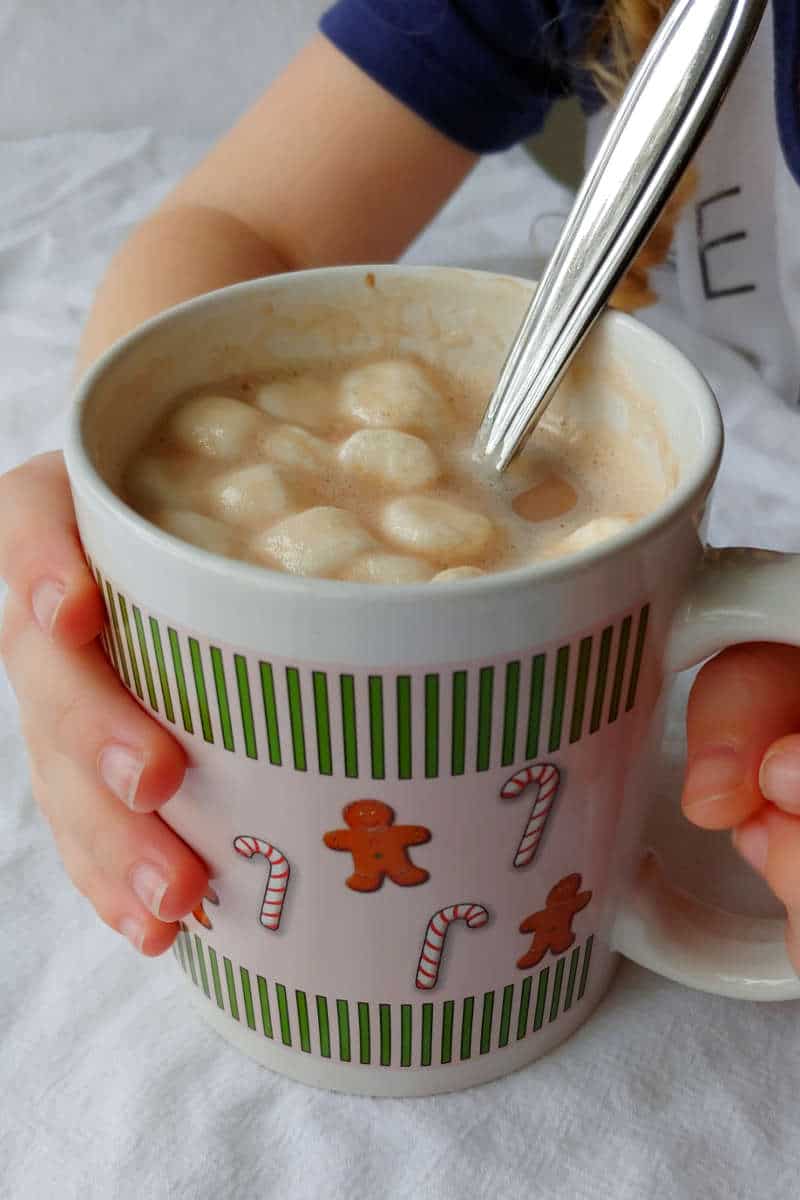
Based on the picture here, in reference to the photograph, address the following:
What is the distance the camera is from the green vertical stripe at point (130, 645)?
0.30 meters

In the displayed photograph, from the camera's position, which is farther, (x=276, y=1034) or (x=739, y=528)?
(x=739, y=528)

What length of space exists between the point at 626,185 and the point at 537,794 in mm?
168

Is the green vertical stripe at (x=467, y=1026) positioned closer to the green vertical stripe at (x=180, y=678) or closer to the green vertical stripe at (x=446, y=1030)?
the green vertical stripe at (x=446, y=1030)

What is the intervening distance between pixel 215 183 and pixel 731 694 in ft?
1.62

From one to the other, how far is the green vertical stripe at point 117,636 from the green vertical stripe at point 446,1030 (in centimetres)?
12

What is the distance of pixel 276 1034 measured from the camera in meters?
0.36

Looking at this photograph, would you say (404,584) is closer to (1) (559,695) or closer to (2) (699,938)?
(1) (559,695)

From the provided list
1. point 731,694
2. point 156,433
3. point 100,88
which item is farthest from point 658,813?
point 100,88

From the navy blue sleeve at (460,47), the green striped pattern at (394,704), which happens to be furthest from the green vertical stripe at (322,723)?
the navy blue sleeve at (460,47)

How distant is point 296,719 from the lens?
278 millimetres

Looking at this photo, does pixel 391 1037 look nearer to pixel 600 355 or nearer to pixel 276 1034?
pixel 276 1034

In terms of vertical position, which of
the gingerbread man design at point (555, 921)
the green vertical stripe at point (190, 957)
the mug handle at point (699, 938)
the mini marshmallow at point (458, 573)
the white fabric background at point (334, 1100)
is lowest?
the white fabric background at point (334, 1100)

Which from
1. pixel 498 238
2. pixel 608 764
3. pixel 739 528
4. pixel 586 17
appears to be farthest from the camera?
pixel 498 238

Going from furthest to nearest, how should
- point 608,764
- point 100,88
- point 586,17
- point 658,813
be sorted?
point 100,88 → point 586,17 → point 658,813 → point 608,764
